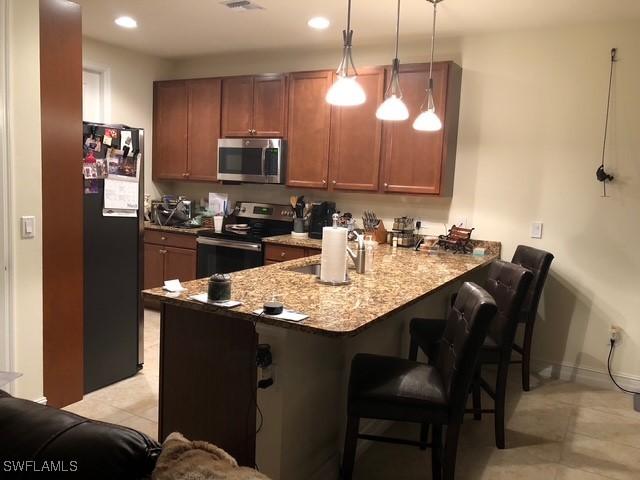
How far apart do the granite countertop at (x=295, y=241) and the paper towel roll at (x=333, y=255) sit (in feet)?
5.08

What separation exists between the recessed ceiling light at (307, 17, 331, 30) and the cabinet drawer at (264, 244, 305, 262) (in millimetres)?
1690

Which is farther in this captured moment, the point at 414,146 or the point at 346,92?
the point at 414,146

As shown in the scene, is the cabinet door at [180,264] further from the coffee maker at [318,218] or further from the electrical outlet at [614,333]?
the electrical outlet at [614,333]

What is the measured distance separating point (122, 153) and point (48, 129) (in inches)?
21.1

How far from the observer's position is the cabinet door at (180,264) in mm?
4875

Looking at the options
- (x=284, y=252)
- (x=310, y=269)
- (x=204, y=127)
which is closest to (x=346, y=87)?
(x=310, y=269)

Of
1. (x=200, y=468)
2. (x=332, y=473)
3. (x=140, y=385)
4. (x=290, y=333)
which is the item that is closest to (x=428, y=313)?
(x=332, y=473)

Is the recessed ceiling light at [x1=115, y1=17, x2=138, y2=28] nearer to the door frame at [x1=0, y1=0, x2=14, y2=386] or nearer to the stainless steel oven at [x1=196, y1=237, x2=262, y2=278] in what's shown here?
the door frame at [x1=0, y1=0, x2=14, y2=386]

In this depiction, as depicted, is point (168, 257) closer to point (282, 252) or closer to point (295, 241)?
point (282, 252)

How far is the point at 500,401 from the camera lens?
2.73m

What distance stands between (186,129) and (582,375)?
4.04 meters

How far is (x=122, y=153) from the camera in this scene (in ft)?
10.6

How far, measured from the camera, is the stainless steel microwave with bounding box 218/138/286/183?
15.2ft

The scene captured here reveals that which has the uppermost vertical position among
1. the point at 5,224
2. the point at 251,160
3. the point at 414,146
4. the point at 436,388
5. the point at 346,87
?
the point at 346,87
